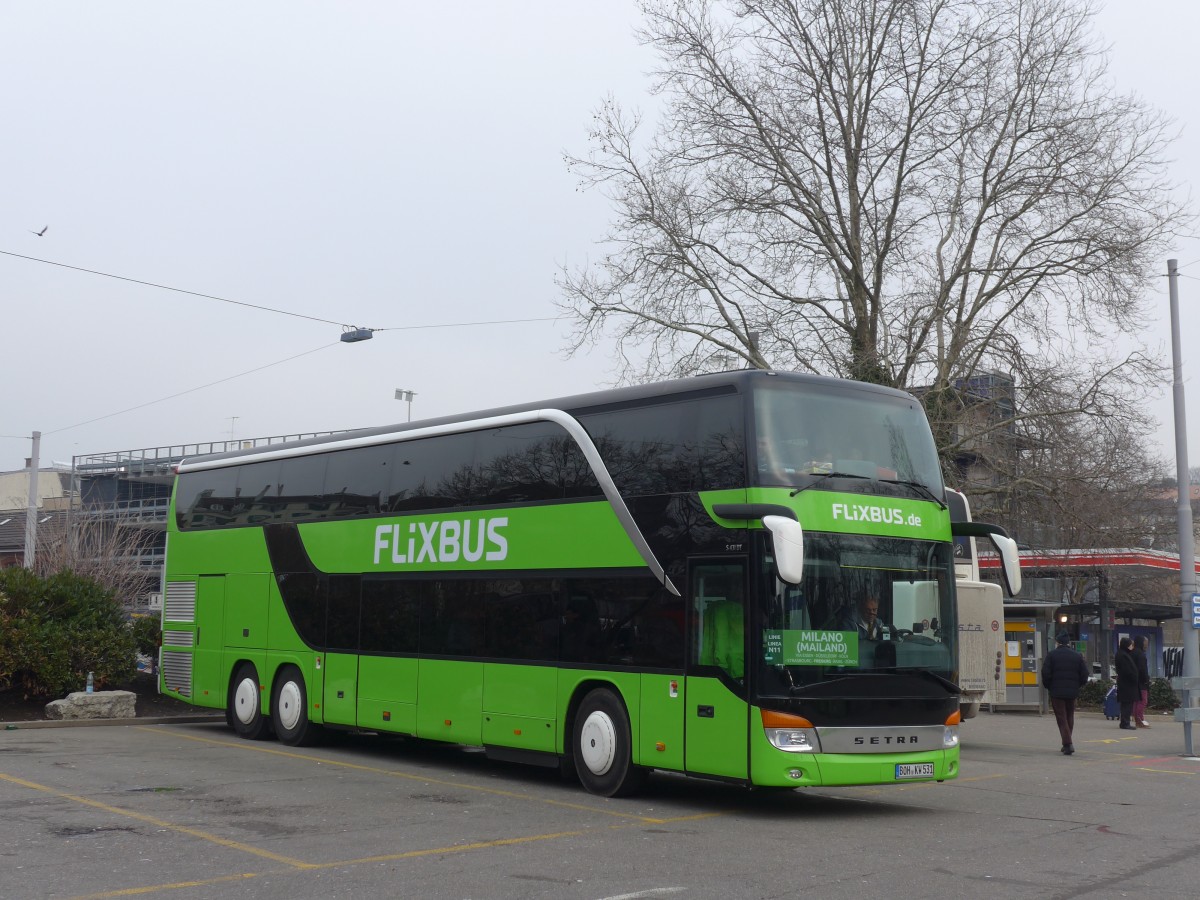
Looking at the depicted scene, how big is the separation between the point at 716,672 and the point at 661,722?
Result: 0.85m

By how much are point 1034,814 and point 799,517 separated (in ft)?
12.5

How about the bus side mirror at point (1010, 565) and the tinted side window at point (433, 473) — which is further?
the tinted side window at point (433, 473)

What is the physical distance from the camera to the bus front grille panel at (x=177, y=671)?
20562 millimetres

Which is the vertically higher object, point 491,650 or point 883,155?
point 883,155

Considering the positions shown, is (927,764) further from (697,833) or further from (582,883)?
(582,883)

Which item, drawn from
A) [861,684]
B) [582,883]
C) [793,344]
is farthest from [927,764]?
[793,344]

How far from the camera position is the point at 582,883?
27.8 ft

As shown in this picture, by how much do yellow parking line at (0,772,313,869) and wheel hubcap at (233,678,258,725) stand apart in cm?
526

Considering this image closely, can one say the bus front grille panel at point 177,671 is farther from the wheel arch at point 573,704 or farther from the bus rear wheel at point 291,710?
the wheel arch at point 573,704

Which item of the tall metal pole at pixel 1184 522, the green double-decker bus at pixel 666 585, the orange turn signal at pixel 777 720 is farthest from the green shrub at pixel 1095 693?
the orange turn signal at pixel 777 720

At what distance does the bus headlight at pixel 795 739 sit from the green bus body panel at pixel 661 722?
1.08 meters

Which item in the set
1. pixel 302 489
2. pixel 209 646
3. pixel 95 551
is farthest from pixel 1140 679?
pixel 95 551

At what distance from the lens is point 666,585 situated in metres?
12.5

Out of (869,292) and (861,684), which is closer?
(861,684)
